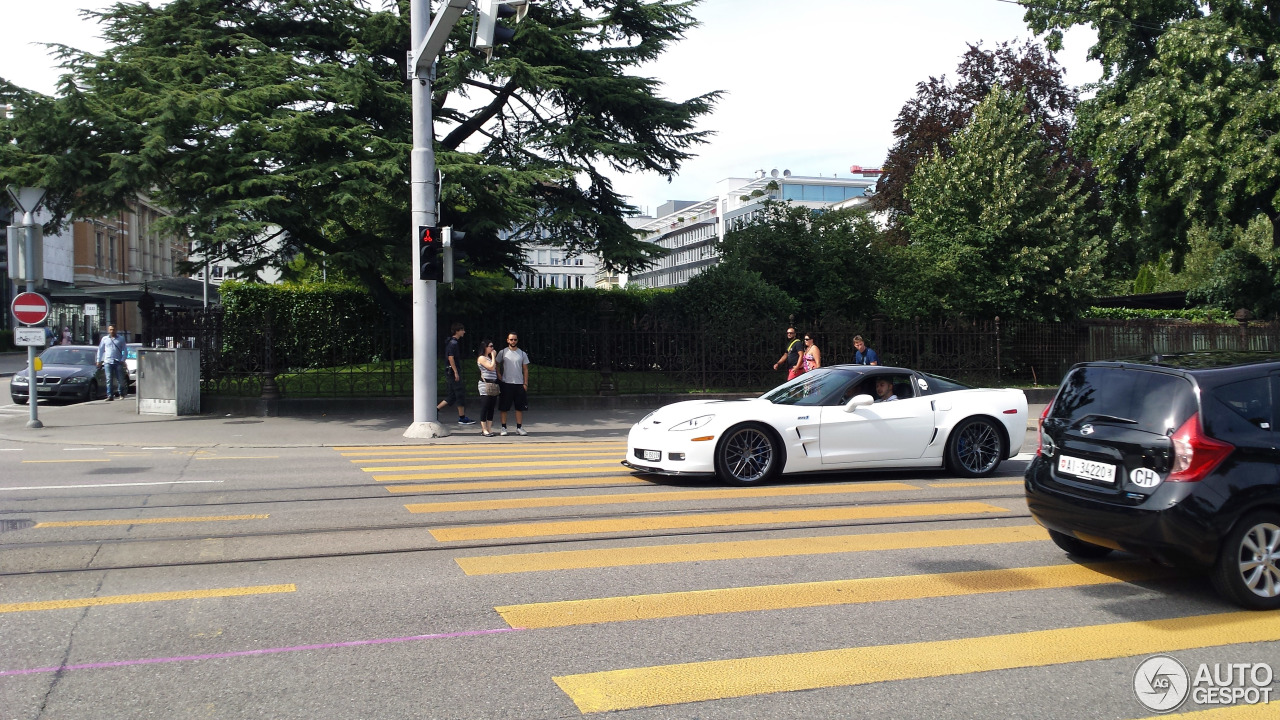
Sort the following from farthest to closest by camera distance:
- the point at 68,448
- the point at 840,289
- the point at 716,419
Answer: the point at 840,289 → the point at 68,448 → the point at 716,419

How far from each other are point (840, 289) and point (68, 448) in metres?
19.7

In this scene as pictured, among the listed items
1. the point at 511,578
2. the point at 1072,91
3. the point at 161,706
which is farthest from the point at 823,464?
the point at 1072,91

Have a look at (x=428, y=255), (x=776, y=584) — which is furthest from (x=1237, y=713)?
(x=428, y=255)

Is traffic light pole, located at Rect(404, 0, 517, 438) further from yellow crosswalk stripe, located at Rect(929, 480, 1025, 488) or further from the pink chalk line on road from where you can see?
the pink chalk line on road

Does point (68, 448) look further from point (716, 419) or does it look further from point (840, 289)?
point (840, 289)

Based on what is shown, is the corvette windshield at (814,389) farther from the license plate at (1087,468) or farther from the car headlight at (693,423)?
the license plate at (1087,468)

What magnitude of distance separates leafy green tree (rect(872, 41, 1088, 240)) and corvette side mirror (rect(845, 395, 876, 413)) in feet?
92.9

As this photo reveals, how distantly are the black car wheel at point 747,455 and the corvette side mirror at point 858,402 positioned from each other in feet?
2.89

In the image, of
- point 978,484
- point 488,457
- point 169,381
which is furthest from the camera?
point 169,381

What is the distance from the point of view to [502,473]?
37.7ft

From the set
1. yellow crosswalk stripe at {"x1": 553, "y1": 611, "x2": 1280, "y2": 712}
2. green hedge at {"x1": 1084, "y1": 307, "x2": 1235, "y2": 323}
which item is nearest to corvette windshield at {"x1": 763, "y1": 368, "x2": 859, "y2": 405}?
yellow crosswalk stripe at {"x1": 553, "y1": 611, "x2": 1280, "y2": 712}

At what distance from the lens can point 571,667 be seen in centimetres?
460

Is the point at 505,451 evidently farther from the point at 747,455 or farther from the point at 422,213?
the point at 747,455

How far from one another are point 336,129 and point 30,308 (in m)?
6.32
